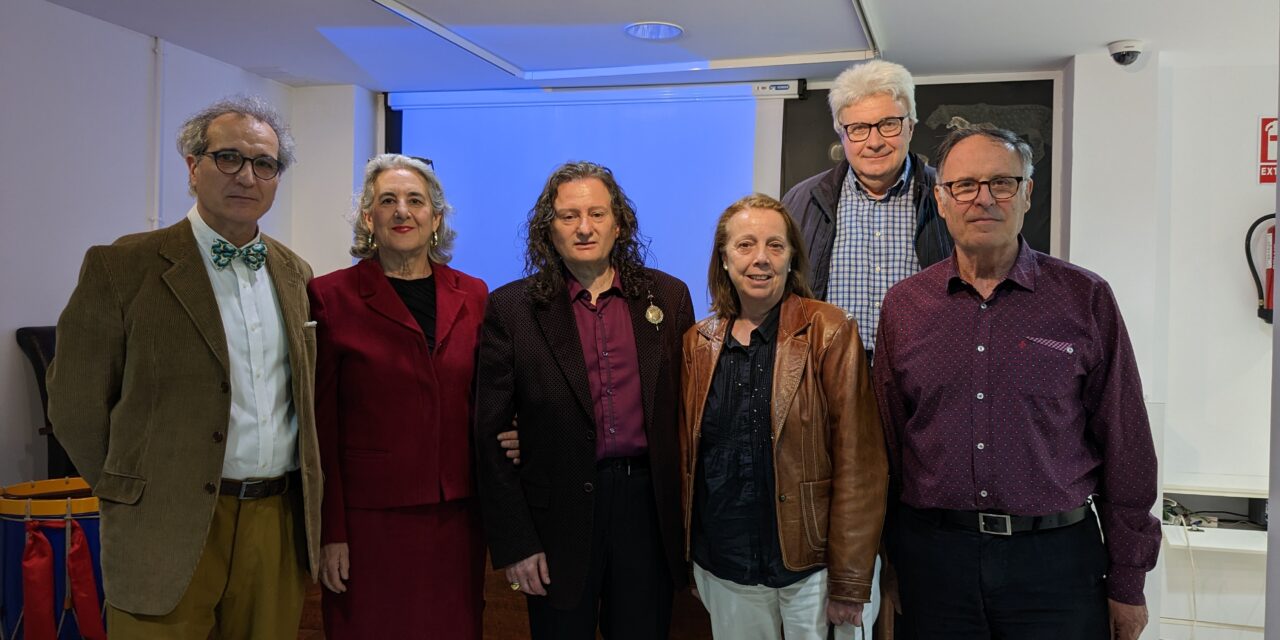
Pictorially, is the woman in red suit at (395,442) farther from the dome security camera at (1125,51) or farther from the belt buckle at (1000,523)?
the dome security camera at (1125,51)

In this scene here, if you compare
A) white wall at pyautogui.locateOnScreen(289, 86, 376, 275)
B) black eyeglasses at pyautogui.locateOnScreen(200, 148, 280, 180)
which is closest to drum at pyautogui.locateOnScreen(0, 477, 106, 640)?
black eyeglasses at pyautogui.locateOnScreen(200, 148, 280, 180)

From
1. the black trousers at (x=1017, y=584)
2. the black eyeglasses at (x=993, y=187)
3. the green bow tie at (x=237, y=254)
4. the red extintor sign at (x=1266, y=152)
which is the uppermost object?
the red extintor sign at (x=1266, y=152)

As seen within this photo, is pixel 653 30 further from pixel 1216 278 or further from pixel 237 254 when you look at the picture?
pixel 1216 278

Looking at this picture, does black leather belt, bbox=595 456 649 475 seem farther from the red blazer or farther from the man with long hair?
the red blazer

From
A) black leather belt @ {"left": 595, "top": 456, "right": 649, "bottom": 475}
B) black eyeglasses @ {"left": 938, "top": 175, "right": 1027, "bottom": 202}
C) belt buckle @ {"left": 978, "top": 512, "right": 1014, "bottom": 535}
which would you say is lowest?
belt buckle @ {"left": 978, "top": 512, "right": 1014, "bottom": 535}

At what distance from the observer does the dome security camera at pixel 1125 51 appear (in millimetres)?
4199

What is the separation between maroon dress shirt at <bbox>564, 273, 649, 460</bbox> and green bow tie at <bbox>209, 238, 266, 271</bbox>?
72 centimetres

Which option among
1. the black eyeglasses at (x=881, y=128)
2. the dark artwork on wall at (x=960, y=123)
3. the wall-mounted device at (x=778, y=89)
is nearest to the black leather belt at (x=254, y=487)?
the black eyeglasses at (x=881, y=128)

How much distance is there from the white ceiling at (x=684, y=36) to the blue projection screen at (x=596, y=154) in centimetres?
27

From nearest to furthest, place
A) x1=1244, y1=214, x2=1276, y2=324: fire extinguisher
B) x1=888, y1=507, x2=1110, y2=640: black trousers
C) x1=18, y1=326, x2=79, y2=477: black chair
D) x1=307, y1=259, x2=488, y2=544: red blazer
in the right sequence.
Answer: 1. x1=888, y1=507, x2=1110, y2=640: black trousers
2. x1=307, y1=259, x2=488, y2=544: red blazer
3. x1=18, y1=326, x2=79, y2=477: black chair
4. x1=1244, y1=214, x2=1276, y2=324: fire extinguisher

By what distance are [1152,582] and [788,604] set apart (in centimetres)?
299

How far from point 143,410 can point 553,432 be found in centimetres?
87

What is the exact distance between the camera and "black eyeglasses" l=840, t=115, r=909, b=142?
7.91ft

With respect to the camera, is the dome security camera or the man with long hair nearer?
the man with long hair
